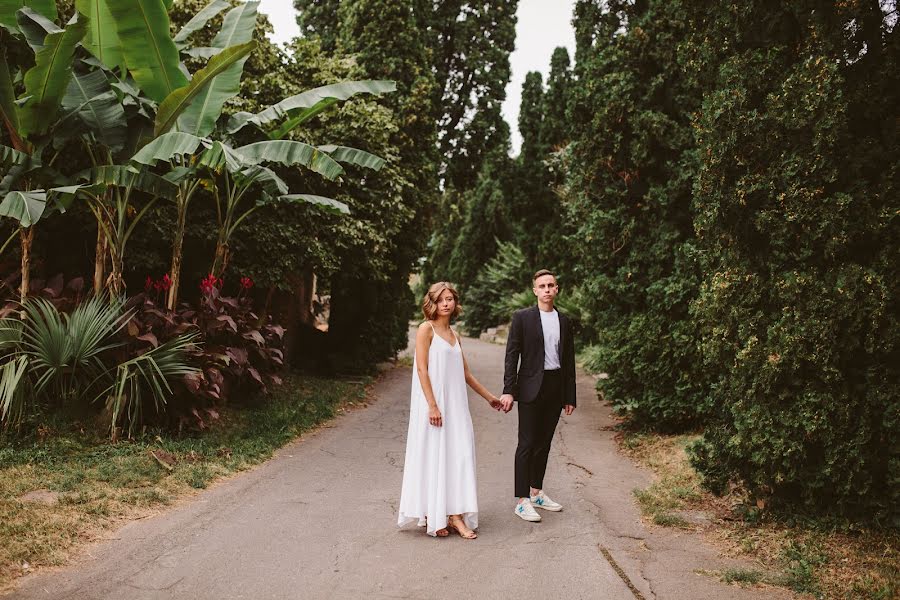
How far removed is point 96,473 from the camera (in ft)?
22.4

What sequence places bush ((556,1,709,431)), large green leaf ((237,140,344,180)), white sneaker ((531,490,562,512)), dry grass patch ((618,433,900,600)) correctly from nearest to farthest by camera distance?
dry grass patch ((618,433,900,600)) → white sneaker ((531,490,562,512)) → large green leaf ((237,140,344,180)) → bush ((556,1,709,431))

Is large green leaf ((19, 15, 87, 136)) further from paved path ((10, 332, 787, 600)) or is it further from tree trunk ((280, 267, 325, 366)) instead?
tree trunk ((280, 267, 325, 366))

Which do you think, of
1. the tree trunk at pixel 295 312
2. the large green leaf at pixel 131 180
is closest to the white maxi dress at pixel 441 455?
the large green leaf at pixel 131 180

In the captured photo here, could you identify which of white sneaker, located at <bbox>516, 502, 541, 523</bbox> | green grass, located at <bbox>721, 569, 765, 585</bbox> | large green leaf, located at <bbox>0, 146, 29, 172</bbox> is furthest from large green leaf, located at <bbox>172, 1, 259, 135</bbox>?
green grass, located at <bbox>721, 569, 765, 585</bbox>

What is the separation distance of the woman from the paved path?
20 centimetres

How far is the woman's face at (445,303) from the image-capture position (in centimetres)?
563

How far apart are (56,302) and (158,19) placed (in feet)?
11.4

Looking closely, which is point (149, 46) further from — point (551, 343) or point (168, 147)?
point (551, 343)

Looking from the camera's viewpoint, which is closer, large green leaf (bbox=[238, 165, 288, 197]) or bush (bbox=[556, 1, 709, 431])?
large green leaf (bbox=[238, 165, 288, 197])

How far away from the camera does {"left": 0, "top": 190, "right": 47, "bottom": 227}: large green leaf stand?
23.3ft

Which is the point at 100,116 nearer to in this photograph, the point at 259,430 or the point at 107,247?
the point at 107,247

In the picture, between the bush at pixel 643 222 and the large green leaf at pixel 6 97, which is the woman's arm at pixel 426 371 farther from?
the large green leaf at pixel 6 97

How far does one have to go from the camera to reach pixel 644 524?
243 inches

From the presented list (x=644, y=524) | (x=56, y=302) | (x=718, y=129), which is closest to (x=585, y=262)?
(x=718, y=129)
